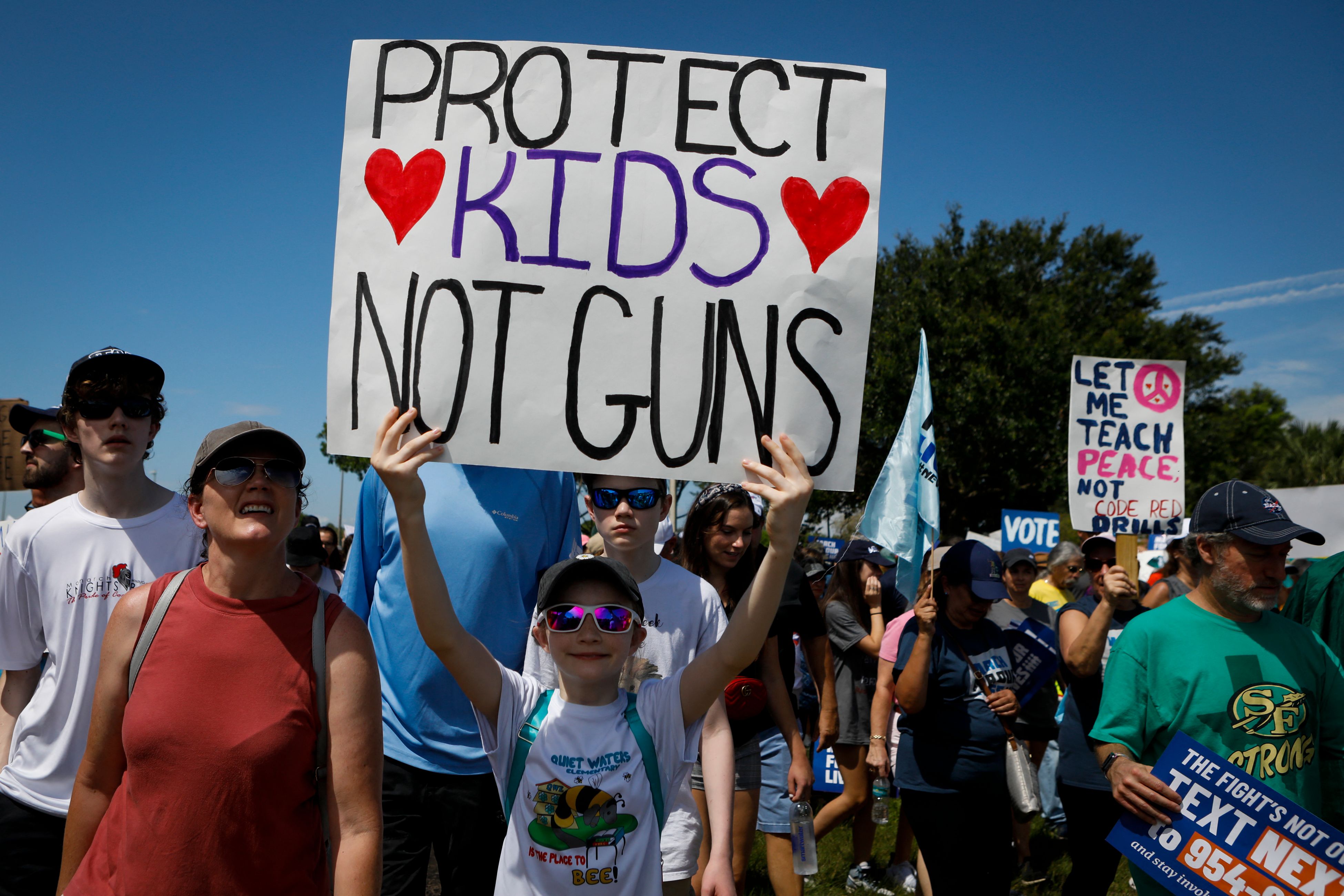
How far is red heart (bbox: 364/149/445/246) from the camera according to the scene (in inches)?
101

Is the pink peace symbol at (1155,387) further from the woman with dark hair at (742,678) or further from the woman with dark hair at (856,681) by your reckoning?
the woman with dark hair at (742,678)

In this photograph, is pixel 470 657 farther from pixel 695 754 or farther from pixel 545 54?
pixel 545 54

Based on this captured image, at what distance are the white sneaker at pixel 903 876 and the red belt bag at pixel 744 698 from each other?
9.41 feet

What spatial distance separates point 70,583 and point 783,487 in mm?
2151

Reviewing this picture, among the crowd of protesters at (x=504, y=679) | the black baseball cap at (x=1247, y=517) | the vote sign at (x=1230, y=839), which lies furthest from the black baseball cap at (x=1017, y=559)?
the vote sign at (x=1230, y=839)

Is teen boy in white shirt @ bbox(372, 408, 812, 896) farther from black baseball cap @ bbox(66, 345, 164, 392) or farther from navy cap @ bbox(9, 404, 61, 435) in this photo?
navy cap @ bbox(9, 404, 61, 435)

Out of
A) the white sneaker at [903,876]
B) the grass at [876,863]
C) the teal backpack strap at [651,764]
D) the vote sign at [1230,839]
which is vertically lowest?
→ the grass at [876,863]

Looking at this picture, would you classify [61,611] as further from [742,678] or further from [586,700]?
[742,678]

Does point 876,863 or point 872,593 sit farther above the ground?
point 872,593

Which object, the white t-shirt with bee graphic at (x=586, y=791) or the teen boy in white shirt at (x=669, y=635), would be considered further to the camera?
the teen boy in white shirt at (x=669, y=635)

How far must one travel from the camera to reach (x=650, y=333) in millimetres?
2539

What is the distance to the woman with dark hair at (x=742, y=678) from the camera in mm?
4105

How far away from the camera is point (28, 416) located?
4566 millimetres

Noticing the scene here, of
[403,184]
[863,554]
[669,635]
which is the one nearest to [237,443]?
[403,184]
